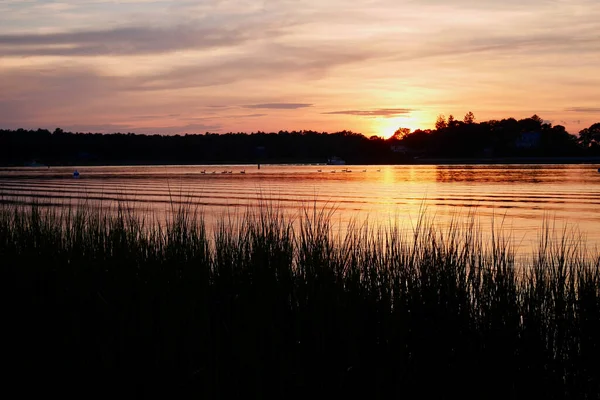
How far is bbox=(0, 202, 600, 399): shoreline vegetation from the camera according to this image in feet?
18.1

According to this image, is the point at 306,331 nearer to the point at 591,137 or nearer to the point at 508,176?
the point at 508,176

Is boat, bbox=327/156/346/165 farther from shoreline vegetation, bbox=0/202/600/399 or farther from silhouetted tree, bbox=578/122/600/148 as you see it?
shoreline vegetation, bbox=0/202/600/399

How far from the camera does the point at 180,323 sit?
597 centimetres

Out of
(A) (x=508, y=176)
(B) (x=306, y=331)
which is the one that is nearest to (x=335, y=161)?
(A) (x=508, y=176)

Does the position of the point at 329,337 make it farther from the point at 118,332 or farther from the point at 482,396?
the point at 118,332

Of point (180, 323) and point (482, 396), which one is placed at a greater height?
point (180, 323)

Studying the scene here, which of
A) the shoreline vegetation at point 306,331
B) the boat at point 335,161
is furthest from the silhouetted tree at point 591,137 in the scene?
the shoreline vegetation at point 306,331

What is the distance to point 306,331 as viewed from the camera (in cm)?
598

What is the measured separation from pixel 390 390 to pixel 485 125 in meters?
134

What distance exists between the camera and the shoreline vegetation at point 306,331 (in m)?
5.51

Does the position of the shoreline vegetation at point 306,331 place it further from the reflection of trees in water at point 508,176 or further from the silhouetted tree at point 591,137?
the silhouetted tree at point 591,137

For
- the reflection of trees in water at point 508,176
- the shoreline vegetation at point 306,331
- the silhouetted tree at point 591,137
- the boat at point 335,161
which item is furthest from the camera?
the boat at point 335,161

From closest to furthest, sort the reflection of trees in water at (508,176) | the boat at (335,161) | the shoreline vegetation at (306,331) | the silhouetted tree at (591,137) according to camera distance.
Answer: the shoreline vegetation at (306,331) → the reflection of trees in water at (508,176) → the silhouetted tree at (591,137) → the boat at (335,161)

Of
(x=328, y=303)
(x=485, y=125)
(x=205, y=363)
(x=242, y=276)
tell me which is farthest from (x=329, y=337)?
(x=485, y=125)
